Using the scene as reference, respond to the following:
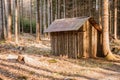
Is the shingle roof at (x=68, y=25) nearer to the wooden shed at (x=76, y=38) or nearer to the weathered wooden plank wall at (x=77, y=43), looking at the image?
the wooden shed at (x=76, y=38)

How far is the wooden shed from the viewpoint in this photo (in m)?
17.3

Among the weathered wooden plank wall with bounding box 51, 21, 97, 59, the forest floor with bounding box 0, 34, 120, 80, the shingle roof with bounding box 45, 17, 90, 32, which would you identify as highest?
the shingle roof with bounding box 45, 17, 90, 32

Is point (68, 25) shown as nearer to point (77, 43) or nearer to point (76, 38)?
point (76, 38)

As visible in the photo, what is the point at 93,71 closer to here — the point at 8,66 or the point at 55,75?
the point at 55,75

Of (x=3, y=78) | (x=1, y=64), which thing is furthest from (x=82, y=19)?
(x=3, y=78)

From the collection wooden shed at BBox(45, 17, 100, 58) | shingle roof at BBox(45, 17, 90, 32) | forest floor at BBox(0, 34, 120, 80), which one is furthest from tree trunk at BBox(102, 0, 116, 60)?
forest floor at BBox(0, 34, 120, 80)

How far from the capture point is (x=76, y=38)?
17328mm

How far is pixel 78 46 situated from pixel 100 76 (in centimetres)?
568

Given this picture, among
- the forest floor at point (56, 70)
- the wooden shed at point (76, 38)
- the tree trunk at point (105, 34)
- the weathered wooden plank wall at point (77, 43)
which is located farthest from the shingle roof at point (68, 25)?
the forest floor at point (56, 70)

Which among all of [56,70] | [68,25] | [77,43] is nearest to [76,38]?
[77,43]

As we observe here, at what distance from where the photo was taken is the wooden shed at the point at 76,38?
17344mm

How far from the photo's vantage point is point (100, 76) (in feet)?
38.7

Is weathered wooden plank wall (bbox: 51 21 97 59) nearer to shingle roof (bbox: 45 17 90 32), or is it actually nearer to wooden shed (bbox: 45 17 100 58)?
wooden shed (bbox: 45 17 100 58)

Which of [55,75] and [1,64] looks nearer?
[55,75]
